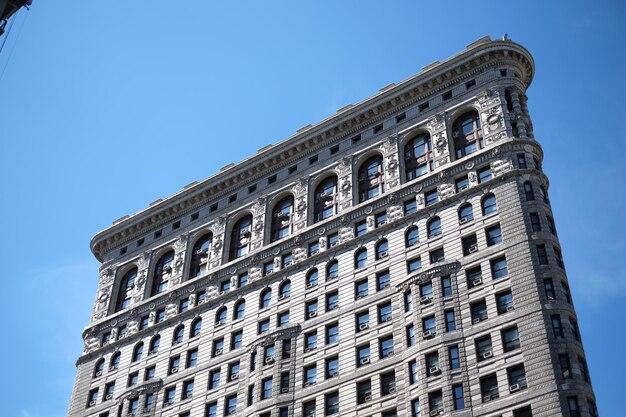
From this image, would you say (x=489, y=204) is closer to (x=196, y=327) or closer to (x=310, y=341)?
(x=310, y=341)

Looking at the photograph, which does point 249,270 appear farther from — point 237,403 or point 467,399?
point 467,399

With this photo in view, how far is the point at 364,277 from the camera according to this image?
7912cm

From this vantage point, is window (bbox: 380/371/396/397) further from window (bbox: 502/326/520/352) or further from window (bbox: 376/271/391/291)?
window (bbox: 502/326/520/352)

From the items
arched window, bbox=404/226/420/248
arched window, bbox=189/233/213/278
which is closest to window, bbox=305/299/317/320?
arched window, bbox=404/226/420/248

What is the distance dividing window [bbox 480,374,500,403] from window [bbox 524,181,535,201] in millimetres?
16016

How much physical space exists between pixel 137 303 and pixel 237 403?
2023 centimetres

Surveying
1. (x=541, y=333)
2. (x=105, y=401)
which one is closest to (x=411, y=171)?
(x=541, y=333)

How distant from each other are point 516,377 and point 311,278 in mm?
23166

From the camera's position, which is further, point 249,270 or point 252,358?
point 249,270

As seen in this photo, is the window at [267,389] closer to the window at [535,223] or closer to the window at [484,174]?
the window at [484,174]

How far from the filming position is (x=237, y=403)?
7812 cm

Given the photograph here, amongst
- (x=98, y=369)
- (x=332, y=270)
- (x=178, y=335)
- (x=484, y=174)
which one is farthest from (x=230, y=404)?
(x=484, y=174)

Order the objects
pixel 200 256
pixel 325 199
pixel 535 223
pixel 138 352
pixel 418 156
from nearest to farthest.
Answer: pixel 535 223, pixel 418 156, pixel 325 199, pixel 138 352, pixel 200 256

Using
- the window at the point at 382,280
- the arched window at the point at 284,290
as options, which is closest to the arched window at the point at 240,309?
the arched window at the point at 284,290
